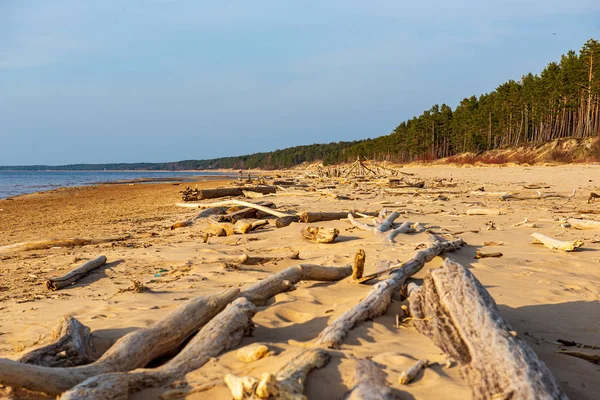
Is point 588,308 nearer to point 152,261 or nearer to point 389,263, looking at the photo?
point 389,263

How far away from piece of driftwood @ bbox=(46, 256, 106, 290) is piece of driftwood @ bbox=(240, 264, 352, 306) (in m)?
2.86

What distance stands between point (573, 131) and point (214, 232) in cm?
6334

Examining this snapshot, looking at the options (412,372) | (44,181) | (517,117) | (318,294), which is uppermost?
(517,117)

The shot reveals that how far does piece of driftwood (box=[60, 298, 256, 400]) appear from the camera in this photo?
2.56m

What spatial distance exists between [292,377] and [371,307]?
148cm

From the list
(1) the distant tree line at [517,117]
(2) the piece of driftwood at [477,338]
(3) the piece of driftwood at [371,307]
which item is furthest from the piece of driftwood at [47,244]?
(1) the distant tree line at [517,117]

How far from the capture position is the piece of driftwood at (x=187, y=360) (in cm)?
256

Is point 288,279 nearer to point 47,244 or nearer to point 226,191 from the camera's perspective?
point 47,244

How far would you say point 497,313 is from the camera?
3.28 meters

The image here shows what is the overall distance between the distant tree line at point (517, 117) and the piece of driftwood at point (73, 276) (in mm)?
33894

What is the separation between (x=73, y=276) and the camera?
6152 millimetres

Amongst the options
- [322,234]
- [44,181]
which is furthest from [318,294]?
[44,181]

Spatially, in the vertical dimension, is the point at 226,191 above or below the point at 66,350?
above

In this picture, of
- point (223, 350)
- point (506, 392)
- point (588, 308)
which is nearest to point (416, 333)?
point (506, 392)
